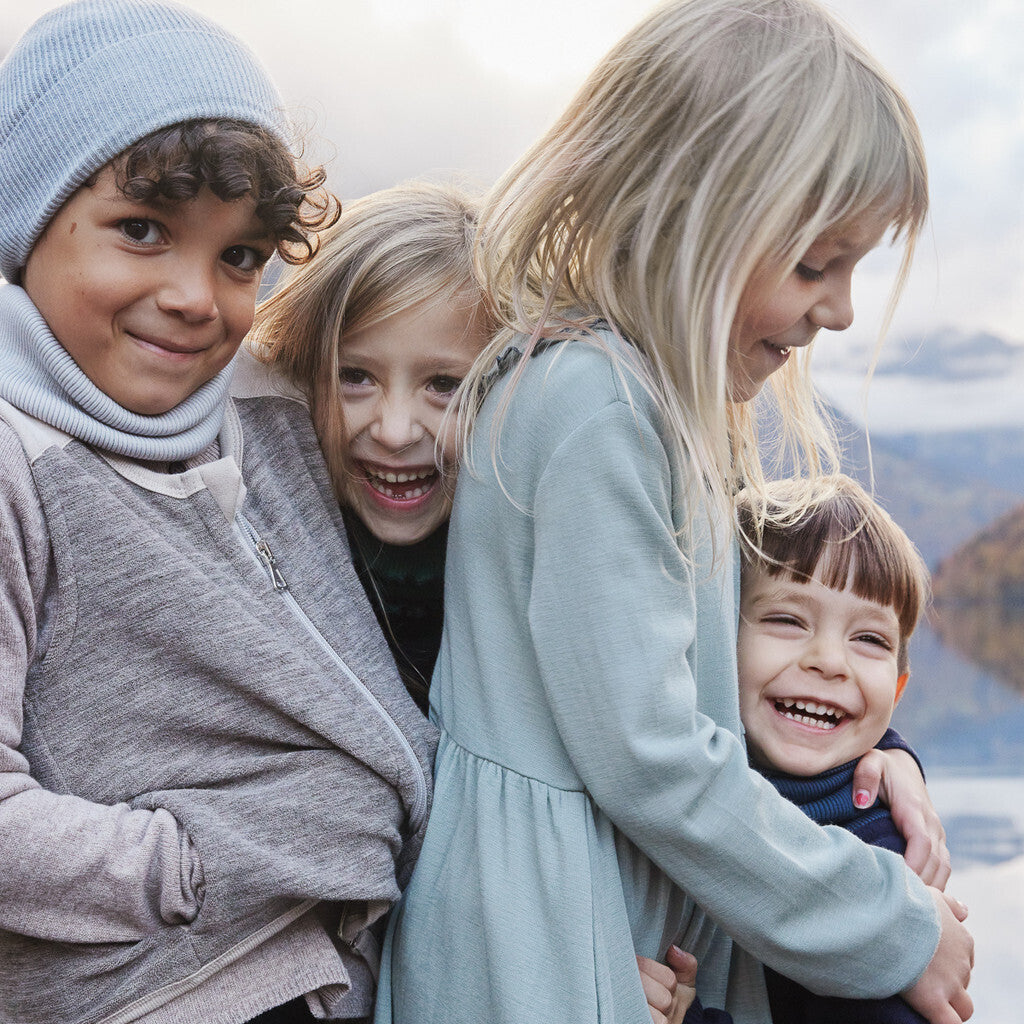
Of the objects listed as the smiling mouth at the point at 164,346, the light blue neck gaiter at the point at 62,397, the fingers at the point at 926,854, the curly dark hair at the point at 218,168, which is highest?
the curly dark hair at the point at 218,168

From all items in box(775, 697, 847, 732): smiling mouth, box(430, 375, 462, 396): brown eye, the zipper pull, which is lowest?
box(775, 697, 847, 732): smiling mouth

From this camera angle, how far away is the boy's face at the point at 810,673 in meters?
1.34

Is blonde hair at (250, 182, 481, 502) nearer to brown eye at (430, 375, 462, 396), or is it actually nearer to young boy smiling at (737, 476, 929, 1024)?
brown eye at (430, 375, 462, 396)

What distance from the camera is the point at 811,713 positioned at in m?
1.38

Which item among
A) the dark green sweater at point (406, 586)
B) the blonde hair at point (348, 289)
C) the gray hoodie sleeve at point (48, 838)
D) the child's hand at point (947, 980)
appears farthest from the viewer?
the dark green sweater at point (406, 586)

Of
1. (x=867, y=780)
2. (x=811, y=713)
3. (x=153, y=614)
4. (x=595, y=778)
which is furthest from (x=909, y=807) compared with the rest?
(x=153, y=614)

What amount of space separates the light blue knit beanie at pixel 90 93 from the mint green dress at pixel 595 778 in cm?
42

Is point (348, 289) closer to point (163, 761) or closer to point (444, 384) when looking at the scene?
point (444, 384)

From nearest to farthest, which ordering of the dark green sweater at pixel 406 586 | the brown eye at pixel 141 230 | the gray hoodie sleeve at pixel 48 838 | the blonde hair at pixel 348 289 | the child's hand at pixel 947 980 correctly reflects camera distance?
1. the gray hoodie sleeve at pixel 48 838
2. the brown eye at pixel 141 230
3. the child's hand at pixel 947 980
4. the blonde hair at pixel 348 289
5. the dark green sweater at pixel 406 586

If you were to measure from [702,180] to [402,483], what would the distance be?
0.53 meters

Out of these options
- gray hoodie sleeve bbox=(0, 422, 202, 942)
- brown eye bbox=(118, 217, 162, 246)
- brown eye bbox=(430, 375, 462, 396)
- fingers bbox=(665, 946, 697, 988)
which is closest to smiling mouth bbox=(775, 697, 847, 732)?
fingers bbox=(665, 946, 697, 988)

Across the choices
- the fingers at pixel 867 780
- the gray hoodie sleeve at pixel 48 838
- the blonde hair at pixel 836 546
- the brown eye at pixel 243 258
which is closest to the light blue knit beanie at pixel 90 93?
the brown eye at pixel 243 258

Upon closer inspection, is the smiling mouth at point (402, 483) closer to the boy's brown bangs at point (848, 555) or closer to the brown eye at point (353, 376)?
the brown eye at point (353, 376)

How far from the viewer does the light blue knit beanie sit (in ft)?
3.33
